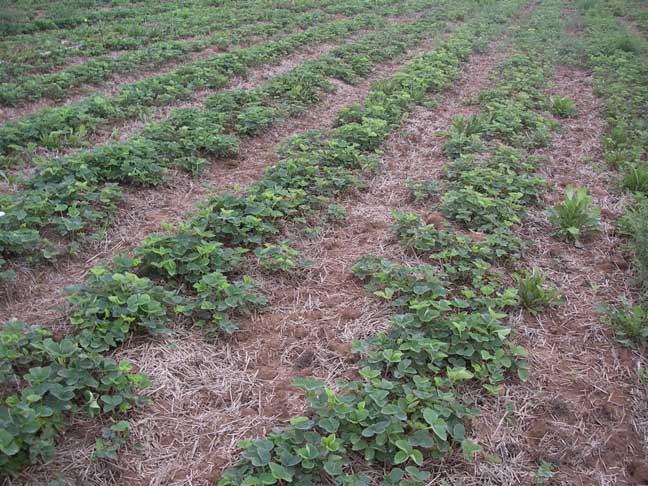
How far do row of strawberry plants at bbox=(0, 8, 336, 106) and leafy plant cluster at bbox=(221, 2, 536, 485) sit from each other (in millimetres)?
5716

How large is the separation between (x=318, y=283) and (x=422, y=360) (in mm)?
1148

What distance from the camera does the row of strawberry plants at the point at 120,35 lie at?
8.34 metres

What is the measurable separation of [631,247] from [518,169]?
5.08ft

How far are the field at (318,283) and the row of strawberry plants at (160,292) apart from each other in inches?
0.7

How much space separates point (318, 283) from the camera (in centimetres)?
376

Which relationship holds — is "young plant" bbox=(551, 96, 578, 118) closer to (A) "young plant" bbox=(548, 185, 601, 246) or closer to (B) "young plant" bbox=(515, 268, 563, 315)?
(A) "young plant" bbox=(548, 185, 601, 246)

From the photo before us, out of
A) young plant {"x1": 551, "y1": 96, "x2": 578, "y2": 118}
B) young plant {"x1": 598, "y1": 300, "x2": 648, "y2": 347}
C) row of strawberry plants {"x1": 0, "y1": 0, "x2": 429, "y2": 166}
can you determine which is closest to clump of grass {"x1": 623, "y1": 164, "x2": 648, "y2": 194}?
young plant {"x1": 598, "y1": 300, "x2": 648, "y2": 347}

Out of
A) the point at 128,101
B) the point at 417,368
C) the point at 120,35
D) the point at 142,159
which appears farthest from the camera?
the point at 120,35

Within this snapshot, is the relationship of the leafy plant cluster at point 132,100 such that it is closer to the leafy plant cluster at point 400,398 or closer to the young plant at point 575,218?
the leafy plant cluster at point 400,398

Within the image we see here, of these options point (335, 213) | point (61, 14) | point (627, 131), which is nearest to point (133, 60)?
point (61, 14)

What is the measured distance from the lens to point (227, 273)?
3.71 m

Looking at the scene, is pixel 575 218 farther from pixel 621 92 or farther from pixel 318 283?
pixel 621 92

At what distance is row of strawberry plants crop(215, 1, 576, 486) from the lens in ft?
7.68

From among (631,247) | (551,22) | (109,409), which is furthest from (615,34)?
(109,409)
